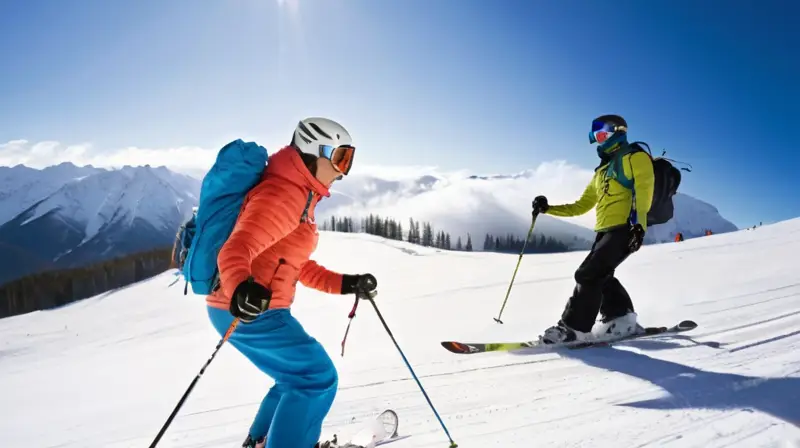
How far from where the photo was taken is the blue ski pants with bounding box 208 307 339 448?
236 centimetres

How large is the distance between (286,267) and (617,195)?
14.5 ft

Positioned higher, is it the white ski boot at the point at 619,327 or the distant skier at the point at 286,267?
the distant skier at the point at 286,267

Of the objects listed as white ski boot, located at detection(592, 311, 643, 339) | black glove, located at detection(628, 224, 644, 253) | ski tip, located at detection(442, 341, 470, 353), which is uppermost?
black glove, located at detection(628, 224, 644, 253)

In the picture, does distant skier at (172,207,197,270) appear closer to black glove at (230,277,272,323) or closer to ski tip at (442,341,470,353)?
black glove at (230,277,272,323)

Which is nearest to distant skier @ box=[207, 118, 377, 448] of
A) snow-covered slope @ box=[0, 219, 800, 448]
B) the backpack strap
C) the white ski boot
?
the backpack strap

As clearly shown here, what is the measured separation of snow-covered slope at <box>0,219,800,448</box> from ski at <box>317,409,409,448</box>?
119mm

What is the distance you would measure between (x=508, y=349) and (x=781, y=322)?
3508 mm

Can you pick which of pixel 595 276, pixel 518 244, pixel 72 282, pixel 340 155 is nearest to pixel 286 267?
pixel 340 155

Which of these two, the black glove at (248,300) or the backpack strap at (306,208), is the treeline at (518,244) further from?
the black glove at (248,300)

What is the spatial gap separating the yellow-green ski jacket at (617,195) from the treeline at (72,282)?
3256 inches

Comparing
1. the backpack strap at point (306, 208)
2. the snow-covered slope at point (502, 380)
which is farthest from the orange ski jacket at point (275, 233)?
the snow-covered slope at point (502, 380)

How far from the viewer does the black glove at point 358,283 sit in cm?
300

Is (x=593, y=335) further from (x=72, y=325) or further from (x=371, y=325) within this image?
(x=72, y=325)

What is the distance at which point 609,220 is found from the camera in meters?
5.39
